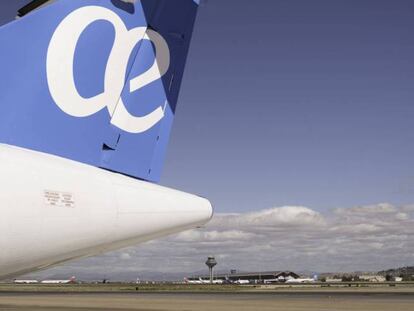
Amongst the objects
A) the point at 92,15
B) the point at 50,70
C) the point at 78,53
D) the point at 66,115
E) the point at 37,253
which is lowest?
the point at 37,253

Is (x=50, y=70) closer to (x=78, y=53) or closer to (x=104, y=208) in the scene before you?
(x=78, y=53)

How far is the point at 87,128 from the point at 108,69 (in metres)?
1.10

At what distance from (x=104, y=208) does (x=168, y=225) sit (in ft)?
4.58

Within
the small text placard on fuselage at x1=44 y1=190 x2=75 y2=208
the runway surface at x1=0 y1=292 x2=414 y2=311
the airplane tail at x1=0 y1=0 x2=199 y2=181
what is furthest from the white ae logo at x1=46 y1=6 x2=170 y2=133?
the runway surface at x1=0 y1=292 x2=414 y2=311

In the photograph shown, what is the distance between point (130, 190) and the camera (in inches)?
284

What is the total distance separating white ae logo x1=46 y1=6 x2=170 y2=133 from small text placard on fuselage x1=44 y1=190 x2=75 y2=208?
5.33 feet

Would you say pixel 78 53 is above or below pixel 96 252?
above

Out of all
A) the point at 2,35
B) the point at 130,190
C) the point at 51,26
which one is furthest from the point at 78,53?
the point at 130,190

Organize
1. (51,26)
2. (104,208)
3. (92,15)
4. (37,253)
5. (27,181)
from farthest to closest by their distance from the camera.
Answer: (92,15)
(51,26)
(104,208)
(37,253)
(27,181)

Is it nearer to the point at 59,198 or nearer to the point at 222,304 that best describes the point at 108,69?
the point at 59,198

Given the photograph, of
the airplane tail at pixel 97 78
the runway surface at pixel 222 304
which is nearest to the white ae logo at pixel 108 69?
the airplane tail at pixel 97 78

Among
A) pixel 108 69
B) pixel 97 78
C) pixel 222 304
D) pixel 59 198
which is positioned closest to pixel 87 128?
pixel 97 78

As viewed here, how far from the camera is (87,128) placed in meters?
7.64

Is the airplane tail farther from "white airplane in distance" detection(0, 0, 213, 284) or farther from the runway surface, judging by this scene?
the runway surface
